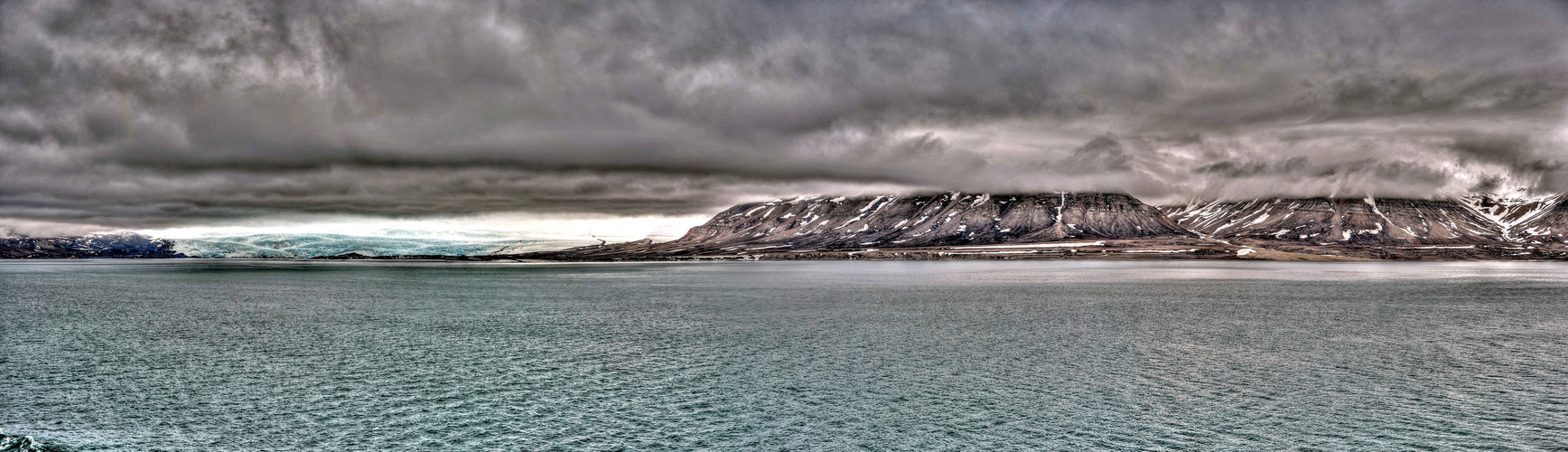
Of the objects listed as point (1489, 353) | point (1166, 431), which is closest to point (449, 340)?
point (1166, 431)

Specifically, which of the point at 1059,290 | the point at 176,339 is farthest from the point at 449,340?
the point at 1059,290

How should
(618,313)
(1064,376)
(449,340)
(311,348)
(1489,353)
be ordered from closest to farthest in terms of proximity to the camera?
(1064,376), (1489,353), (311,348), (449,340), (618,313)

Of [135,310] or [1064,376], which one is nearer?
[1064,376]

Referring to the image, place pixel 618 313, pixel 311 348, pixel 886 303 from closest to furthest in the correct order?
pixel 311 348, pixel 618 313, pixel 886 303

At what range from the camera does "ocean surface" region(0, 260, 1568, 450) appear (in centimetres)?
2148

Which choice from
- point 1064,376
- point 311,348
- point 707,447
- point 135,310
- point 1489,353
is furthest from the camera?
point 135,310

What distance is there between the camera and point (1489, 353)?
1420 inches

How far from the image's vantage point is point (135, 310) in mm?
64688

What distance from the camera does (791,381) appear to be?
2952 cm

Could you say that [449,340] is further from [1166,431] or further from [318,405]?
[1166,431]

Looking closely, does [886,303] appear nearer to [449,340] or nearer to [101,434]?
[449,340]

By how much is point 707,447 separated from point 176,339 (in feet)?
121

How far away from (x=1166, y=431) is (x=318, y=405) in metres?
24.4

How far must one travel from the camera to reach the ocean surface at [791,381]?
2148cm
